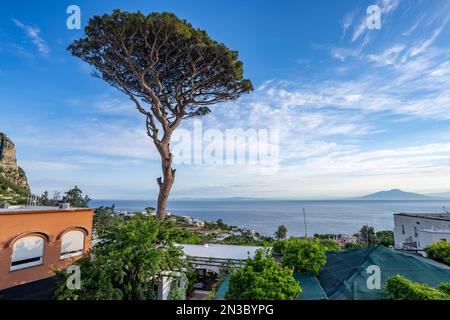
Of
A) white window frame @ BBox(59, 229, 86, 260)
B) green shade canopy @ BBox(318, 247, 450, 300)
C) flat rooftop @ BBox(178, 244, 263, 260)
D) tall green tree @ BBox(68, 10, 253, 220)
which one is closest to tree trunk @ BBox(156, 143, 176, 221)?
tall green tree @ BBox(68, 10, 253, 220)

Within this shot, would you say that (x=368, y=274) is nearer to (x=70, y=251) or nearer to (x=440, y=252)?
(x=440, y=252)

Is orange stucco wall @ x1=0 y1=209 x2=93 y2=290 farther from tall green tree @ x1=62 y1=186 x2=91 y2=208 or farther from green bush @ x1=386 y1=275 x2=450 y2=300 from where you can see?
tall green tree @ x1=62 y1=186 x2=91 y2=208

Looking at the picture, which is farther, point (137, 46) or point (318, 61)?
point (318, 61)

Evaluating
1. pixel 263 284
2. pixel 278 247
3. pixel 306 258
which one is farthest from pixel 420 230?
pixel 263 284

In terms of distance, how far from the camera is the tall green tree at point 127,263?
4.39 meters

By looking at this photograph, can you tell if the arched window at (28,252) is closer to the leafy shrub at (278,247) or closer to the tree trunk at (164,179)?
the tree trunk at (164,179)

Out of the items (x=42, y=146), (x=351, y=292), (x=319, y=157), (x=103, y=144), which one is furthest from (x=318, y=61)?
(x=42, y=146)

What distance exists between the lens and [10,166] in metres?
38.8

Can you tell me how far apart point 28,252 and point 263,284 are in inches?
272

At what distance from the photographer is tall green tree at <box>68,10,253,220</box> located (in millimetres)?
7820

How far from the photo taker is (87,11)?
7629mm

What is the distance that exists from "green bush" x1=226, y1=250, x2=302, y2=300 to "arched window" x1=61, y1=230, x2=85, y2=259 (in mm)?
6437
